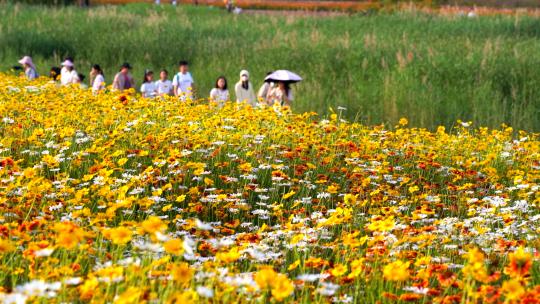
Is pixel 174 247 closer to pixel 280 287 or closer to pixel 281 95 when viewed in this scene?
pixel 280 287

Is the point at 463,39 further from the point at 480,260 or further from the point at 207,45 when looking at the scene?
the point at 480,260

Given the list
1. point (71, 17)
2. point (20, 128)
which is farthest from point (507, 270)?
point (71, 17)

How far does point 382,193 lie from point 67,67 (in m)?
9.57

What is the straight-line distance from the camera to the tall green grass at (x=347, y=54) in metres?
13.0

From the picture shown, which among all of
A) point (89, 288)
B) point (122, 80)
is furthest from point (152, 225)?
point (122, 80)

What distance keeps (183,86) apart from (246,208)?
25.9 ft

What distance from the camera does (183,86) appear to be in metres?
13.6

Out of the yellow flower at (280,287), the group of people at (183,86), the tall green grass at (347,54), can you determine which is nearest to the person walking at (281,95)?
the group of people at (183,86)

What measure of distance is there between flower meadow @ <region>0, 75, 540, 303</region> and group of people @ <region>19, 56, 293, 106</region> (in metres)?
1.73

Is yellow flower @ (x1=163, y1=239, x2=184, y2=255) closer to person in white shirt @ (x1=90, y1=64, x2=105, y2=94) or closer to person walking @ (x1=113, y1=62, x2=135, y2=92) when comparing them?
person in white shirt @ (x1=90, y1=64, x2=105, y2=94)

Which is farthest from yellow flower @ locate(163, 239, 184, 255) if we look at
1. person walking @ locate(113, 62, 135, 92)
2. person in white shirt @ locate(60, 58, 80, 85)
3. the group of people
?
person in white shirt @ locate(60, 58, 80, 85)

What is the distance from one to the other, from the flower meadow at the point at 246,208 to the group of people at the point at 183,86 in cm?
173

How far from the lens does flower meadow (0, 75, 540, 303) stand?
3.73 meters

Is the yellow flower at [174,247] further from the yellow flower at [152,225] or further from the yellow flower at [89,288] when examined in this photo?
the yellow flower at [89,288]
